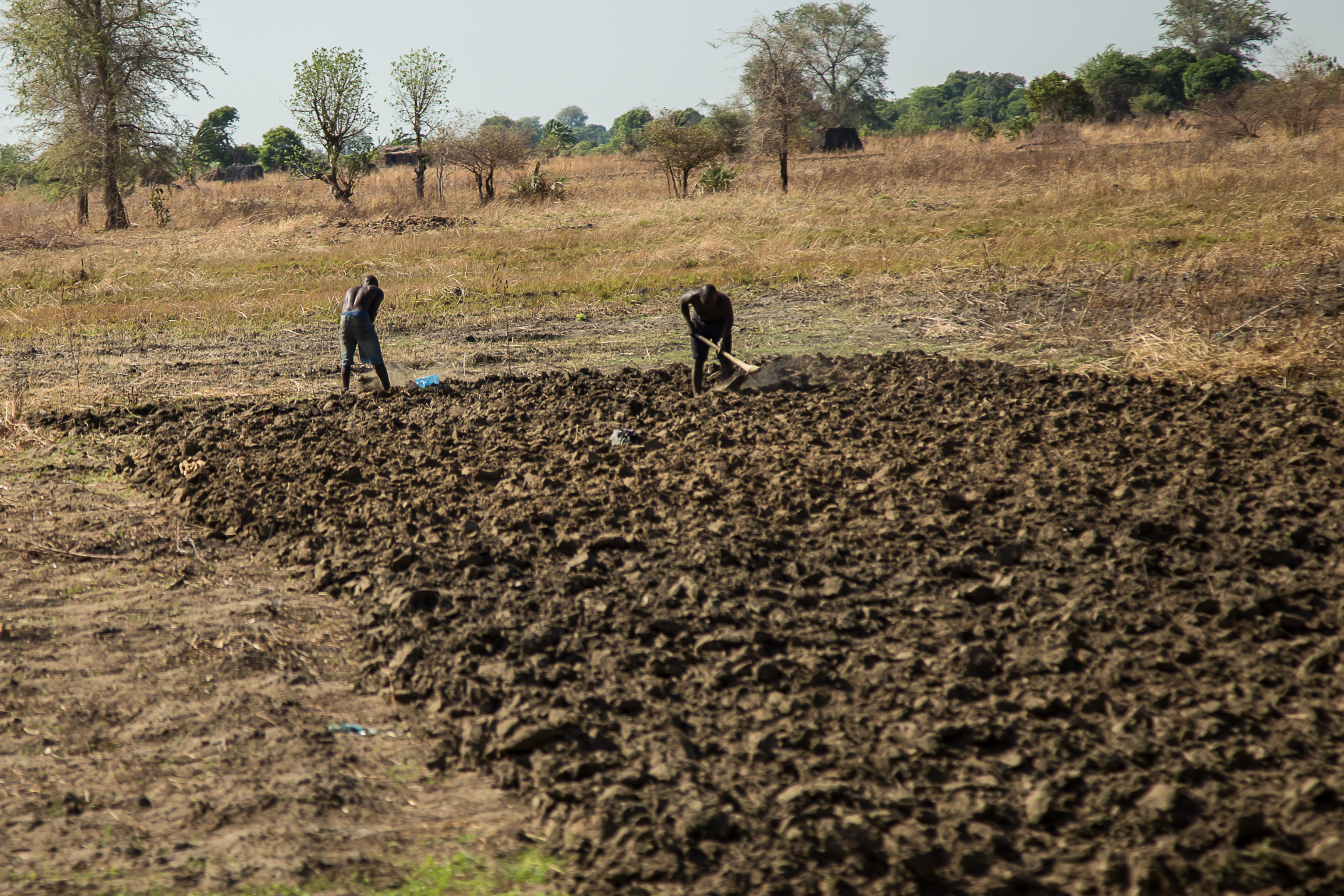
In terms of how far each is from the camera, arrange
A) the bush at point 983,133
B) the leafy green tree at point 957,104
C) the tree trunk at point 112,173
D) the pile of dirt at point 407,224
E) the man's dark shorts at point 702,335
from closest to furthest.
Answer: the man's dark shorts at point 702,335, the pile of dirt at point 407,224, the tree trunk at point 112,173, the bush at point 983,133, the leafy green tree at point 957,104

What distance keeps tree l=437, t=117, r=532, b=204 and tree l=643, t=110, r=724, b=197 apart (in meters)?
5.03

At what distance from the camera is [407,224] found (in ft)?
82.6

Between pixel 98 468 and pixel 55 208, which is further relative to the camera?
pixel 55 208

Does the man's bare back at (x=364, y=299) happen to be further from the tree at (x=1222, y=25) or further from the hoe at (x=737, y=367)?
the tree at (x=1222, y=25)

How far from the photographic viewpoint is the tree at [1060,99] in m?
40.5

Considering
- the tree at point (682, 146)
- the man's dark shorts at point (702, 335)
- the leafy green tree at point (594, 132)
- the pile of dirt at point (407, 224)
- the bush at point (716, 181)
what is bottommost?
the man's dark shorts at point (702, 335)

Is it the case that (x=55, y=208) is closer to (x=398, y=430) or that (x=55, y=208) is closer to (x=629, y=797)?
(x=398, y=430)

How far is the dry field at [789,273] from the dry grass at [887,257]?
0.21 ft

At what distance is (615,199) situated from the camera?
94.2 ft

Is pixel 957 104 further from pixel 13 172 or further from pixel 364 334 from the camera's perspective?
pixel 364 334

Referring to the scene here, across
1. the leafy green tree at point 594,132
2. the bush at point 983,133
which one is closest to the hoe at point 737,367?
the bush at point 983,133

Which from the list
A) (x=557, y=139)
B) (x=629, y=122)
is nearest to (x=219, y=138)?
(x=557, y=139)

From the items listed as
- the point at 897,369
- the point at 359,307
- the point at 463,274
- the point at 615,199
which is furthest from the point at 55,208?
the point at 897,369

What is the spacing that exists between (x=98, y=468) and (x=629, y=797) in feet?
18.9
